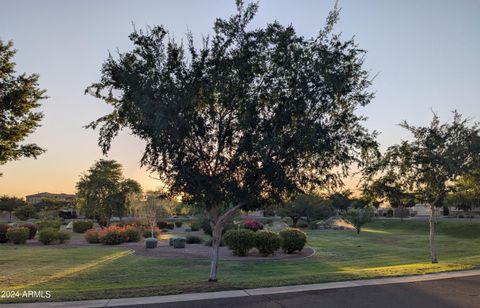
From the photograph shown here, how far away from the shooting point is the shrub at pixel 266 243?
25.8 m

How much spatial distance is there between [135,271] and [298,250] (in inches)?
471

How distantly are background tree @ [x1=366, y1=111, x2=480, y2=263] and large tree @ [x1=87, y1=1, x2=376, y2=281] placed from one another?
22.5ft

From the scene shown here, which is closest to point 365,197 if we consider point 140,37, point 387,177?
point 387,177

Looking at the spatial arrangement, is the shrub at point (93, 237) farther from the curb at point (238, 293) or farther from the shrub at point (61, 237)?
the curb at point (238, 293)

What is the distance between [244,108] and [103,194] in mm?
57079

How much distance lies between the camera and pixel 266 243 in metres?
25.8

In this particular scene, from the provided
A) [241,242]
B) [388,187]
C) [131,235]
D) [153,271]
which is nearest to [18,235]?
[131,235]

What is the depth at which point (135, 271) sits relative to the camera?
1939 cm

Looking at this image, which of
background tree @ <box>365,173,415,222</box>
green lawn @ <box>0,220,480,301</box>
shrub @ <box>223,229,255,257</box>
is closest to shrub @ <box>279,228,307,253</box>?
green lawn @ <box>0,220,480,301</box>

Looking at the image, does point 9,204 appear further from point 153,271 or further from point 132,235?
point 153,271

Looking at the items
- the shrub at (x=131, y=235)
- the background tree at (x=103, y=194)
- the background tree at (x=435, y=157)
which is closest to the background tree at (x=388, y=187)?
Result: the background tree at (x=435, y=157)

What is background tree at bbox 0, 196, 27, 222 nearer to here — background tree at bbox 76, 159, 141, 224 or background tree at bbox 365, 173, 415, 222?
background tree at bbox 76, 159, 141, 224

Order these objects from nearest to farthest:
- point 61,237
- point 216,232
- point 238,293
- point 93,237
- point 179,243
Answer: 1. point 238,293
2. point 216,232
3. point 179,243
4. point 61,237
5. point 93,237

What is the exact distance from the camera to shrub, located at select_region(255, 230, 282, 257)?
2584 centimetres
